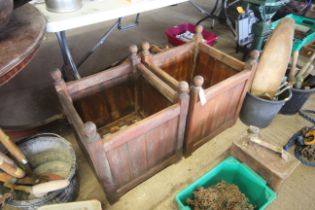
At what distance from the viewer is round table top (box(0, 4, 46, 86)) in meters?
0.64

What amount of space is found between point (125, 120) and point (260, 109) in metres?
0.99

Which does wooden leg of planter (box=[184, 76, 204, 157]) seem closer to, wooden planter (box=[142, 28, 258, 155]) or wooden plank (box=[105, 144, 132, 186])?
wooden planter (box=[142, 28, 258, 155])

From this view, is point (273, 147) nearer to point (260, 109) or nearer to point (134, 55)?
point (260, 109)

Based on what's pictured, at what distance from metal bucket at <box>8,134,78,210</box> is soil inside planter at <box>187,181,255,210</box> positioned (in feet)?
2.09

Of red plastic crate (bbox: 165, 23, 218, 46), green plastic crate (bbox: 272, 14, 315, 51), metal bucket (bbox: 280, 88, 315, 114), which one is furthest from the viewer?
red plastic crate (bbox: 165, 23, 218, 46)

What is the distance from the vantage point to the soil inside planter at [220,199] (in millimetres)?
1075

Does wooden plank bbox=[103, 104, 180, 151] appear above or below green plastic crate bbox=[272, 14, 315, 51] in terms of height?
above

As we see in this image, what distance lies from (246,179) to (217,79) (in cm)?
72

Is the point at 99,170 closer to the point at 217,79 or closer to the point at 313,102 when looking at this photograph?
the point at 217,79

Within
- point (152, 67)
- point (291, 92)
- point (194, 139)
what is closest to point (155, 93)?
Answer: point (152, 67)

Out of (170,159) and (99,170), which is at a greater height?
(99,170)

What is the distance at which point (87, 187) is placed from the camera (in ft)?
4.26

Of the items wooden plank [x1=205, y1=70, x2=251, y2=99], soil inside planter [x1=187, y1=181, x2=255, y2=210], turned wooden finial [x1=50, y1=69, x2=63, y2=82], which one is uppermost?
turned wooden finial [x1=50, y1=69, x2=63, y2=82]

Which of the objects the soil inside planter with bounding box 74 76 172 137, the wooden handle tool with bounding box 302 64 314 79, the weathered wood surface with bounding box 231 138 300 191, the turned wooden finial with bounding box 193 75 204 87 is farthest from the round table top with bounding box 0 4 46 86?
the wooden handle tool with bounding box 302 64 314 79
